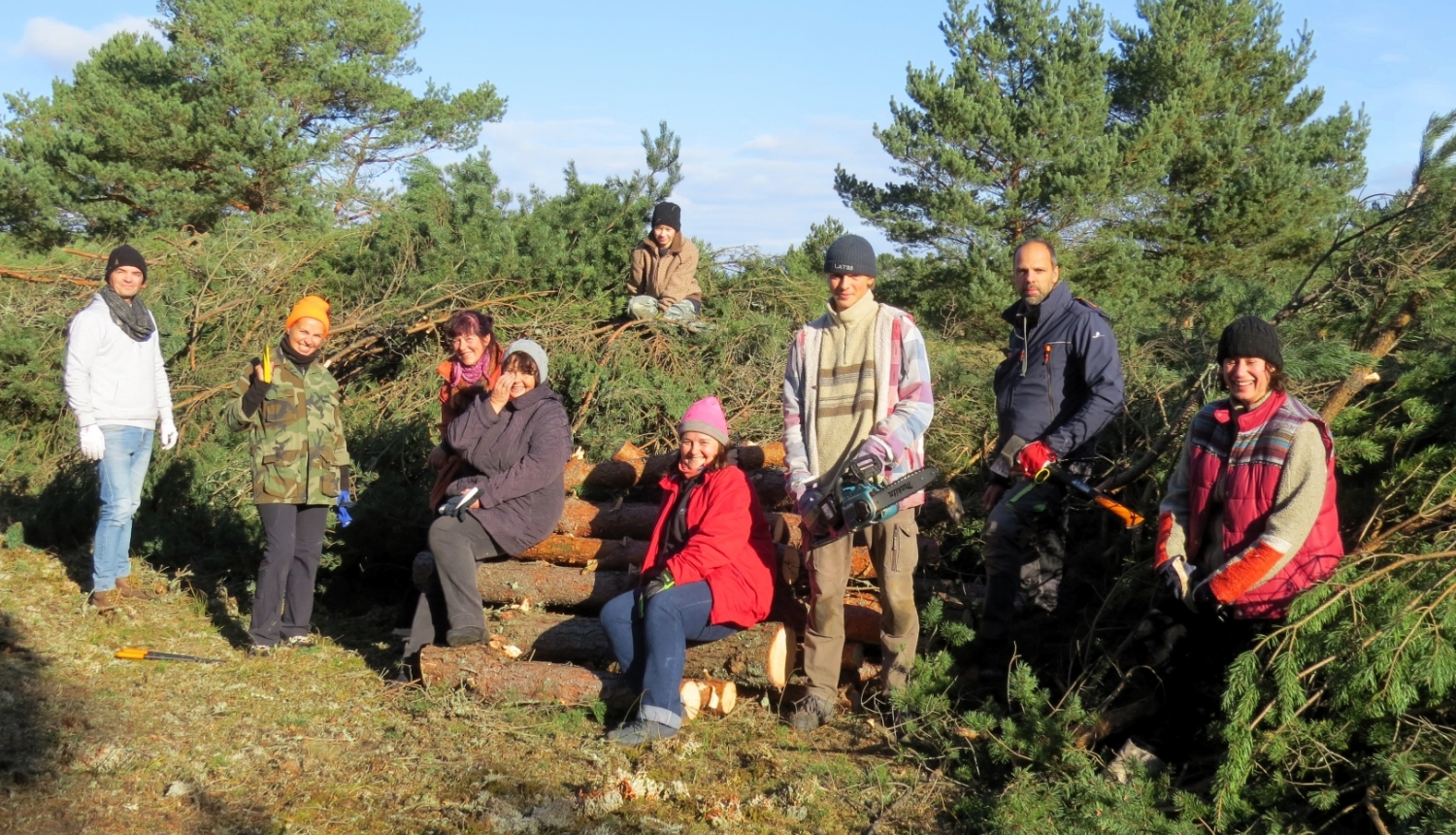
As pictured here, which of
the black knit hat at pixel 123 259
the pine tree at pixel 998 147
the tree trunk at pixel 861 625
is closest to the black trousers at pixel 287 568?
the black knit hat at pixel 123 259

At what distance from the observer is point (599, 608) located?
6.23m

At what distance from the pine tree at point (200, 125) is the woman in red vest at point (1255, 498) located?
1619 centimetres

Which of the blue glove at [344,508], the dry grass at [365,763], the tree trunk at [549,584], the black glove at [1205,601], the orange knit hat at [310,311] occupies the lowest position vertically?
the dry grass at [365,763]

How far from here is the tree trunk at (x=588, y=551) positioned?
6320 mm

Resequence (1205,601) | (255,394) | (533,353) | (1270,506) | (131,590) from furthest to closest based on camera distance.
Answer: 1. (131,590)
2. (255,394)
3. (533,353)
4. (1205,601)
5. (1270,506)

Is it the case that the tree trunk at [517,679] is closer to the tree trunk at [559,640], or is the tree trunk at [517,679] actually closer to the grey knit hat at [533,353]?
the tree trunk at [559,640]

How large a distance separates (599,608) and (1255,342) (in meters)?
3.59

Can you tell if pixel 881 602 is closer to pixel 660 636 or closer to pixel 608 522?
pixel 660 636

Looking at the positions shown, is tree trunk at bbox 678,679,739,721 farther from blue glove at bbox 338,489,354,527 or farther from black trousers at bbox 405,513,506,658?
blue glove at bbox 338,489,354,527

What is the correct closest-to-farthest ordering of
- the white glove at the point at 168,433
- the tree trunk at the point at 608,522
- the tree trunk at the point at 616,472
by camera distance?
1. the tree trunk at the point at 608,522
2. the white glove at the point at 168,433
3. the tree trunk at the point at 616,472

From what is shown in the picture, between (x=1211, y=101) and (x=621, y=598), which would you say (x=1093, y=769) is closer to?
(x=621, y=598)

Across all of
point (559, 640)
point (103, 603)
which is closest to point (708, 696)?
point (559, 640)

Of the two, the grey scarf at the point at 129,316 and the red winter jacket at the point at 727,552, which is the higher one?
the grey scarf at the point at 129,316

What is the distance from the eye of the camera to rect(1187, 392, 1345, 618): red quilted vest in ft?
12.9
